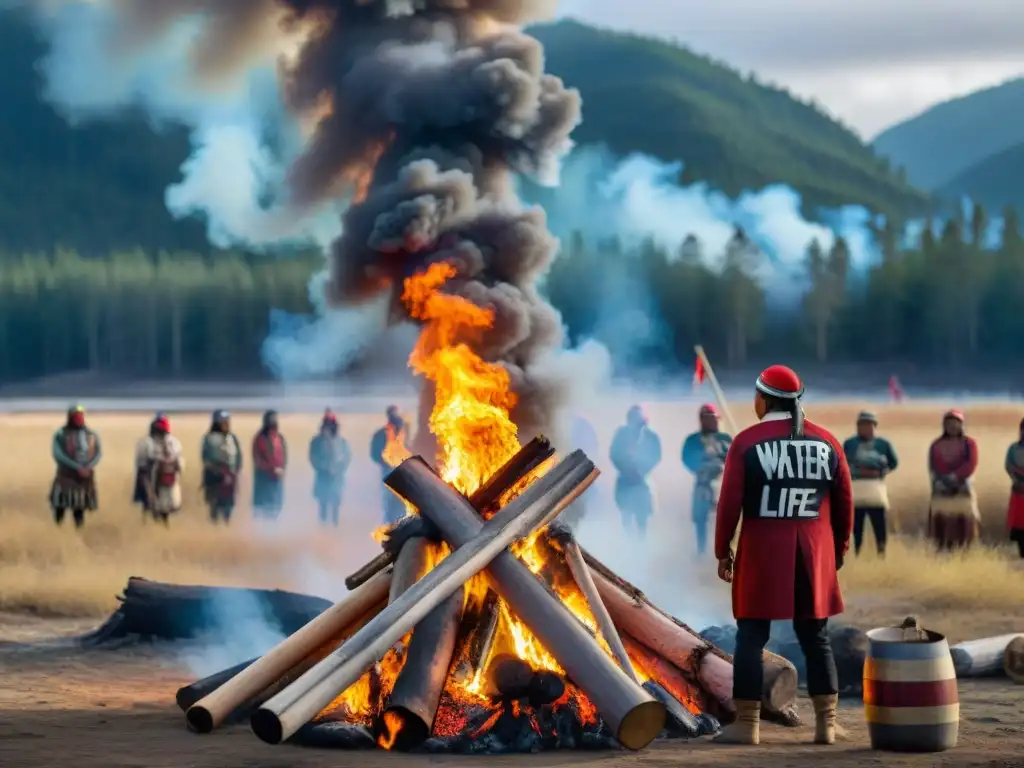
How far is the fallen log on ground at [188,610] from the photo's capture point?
44.5 feet

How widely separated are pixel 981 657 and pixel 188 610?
5.50 m

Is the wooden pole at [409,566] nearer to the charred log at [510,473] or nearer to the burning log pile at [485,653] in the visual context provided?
the burning log pile at [485,653]

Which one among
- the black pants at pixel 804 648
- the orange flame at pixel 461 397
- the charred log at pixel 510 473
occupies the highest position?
the orange flame at pixel 461 397

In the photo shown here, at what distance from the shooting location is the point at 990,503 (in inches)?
954

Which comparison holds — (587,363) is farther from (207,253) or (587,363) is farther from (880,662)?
(207,253)

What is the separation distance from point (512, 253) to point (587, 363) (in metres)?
4.95

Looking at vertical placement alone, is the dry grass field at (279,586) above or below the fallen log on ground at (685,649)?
below

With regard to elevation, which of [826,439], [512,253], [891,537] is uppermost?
[512,253]

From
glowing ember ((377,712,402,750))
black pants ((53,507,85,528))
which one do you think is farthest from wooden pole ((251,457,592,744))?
black pants ((53,507,85,528))

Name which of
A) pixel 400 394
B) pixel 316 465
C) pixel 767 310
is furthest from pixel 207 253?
pixel 316 465

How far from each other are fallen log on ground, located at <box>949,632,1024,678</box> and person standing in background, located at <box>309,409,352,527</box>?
1188cm

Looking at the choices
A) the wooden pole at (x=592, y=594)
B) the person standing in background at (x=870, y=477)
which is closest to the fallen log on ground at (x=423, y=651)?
the wooden pole at (x=592, y=594)

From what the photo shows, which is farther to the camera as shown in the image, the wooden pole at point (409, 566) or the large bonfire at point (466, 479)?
the wooden pole at point (409, 566)

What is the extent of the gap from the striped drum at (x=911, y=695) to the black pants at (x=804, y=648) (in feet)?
0.90
